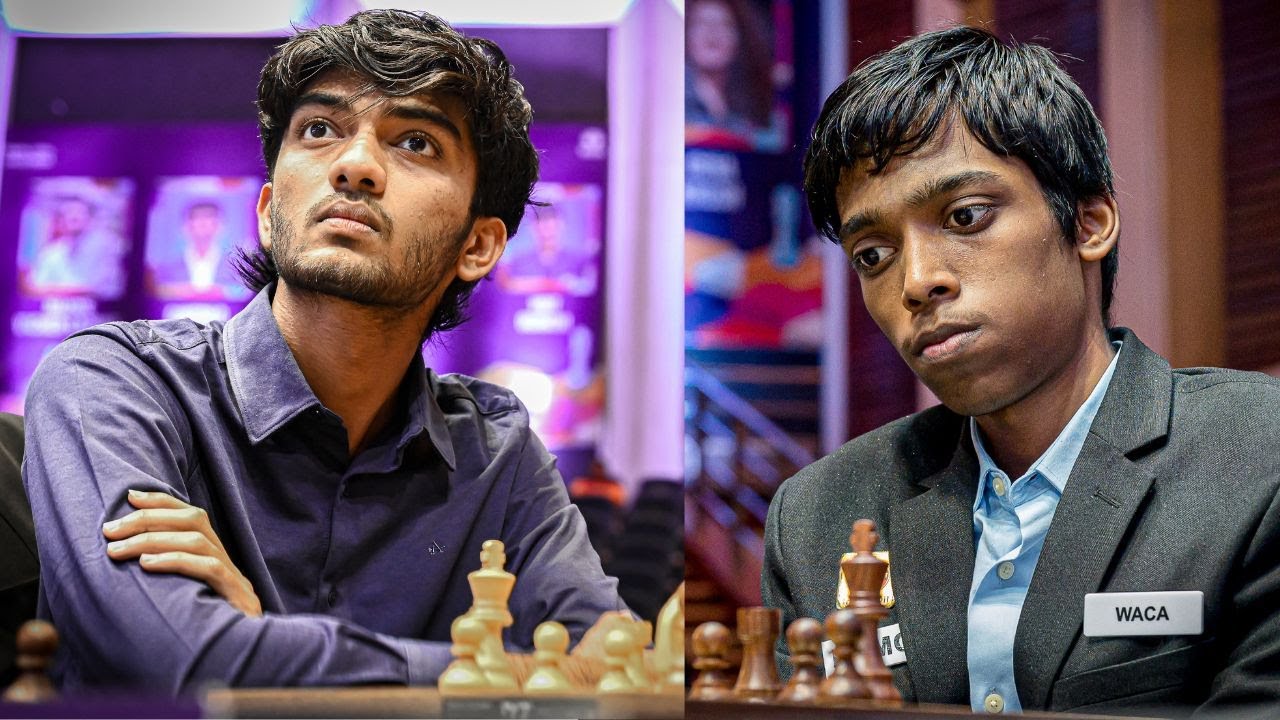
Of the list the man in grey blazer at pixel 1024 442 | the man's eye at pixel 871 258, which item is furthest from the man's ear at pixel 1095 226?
the man's eye at pixel 871 258

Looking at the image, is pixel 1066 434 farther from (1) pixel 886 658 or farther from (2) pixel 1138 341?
(1) pixel 886 658

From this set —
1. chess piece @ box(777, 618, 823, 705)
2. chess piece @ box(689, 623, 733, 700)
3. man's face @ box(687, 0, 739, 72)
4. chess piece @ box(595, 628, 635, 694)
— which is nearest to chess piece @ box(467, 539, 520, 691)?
chess piece @ box(595, 628, 635, 694)

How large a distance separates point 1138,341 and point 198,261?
1688mm

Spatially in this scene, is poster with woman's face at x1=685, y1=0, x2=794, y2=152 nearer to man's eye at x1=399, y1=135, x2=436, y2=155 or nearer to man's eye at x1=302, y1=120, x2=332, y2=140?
man's eye at x1=399, y1=135, x2=436, y2=155

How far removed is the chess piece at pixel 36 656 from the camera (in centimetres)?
170

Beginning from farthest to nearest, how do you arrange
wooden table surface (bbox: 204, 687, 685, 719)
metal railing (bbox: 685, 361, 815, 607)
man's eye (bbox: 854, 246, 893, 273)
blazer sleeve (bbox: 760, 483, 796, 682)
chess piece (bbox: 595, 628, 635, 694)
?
metal railing (bbox: 685, 361, 815, 607), blazer sleeve (bbox: 760, 483, 796, 682), man's eye (bbox: 854, 246, 893, 273), chess piece (bbox: 595, 628, 635, 694), wooden table surface (bbox: 204, 687, 685, 719)

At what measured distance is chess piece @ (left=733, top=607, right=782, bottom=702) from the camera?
1.85 meters

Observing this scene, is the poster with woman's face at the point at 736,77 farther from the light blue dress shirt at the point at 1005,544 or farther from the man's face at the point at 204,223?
the man's face at the point at 204,223

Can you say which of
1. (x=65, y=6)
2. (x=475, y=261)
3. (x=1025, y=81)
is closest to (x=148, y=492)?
(x=475, y=261)

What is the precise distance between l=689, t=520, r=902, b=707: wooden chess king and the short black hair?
28.9 inches

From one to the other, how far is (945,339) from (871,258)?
217 millimetres

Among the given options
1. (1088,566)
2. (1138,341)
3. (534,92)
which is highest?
(534,92)

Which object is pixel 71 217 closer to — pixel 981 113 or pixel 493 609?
pixel 493 609

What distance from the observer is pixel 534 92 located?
207cm
